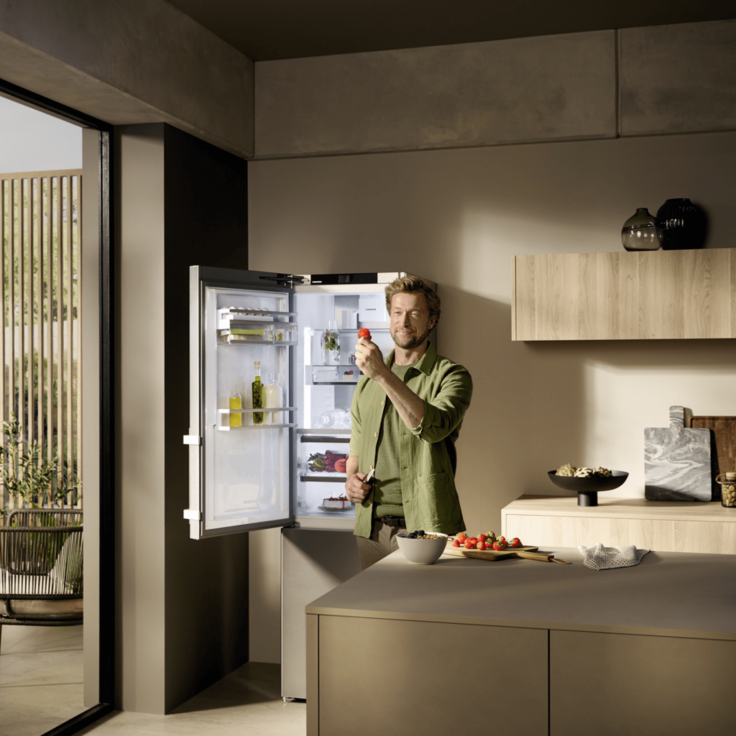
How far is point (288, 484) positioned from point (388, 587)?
204cm

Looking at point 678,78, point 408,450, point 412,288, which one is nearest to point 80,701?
point 408,450

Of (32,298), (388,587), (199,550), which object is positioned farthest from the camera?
(199,550)

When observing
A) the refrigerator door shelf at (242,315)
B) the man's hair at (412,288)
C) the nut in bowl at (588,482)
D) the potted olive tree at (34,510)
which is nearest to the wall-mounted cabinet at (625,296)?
the nut in bowl at (588,482)

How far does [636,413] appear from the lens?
13.5 feet

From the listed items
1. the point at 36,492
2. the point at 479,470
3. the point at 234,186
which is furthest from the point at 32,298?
the point at 479,470

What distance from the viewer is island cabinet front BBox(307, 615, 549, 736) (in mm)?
1790

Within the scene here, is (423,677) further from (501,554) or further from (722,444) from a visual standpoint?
(722,444)

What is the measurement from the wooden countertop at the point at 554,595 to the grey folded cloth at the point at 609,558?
25 millimetres

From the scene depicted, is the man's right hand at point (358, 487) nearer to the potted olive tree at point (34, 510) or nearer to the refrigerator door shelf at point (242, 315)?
the refrigerator door shelf at point (242, 315)

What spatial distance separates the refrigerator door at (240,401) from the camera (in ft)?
11.8

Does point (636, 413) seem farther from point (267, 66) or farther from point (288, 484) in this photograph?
point (267, 66)

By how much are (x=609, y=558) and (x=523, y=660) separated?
2.17ft

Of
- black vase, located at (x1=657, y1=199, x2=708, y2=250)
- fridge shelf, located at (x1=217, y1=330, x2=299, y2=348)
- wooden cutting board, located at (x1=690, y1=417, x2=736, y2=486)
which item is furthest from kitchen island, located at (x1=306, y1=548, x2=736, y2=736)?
black vase, located at (x1=657, y1=199, x2=708, y2=250)

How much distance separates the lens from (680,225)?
386 centimetres
